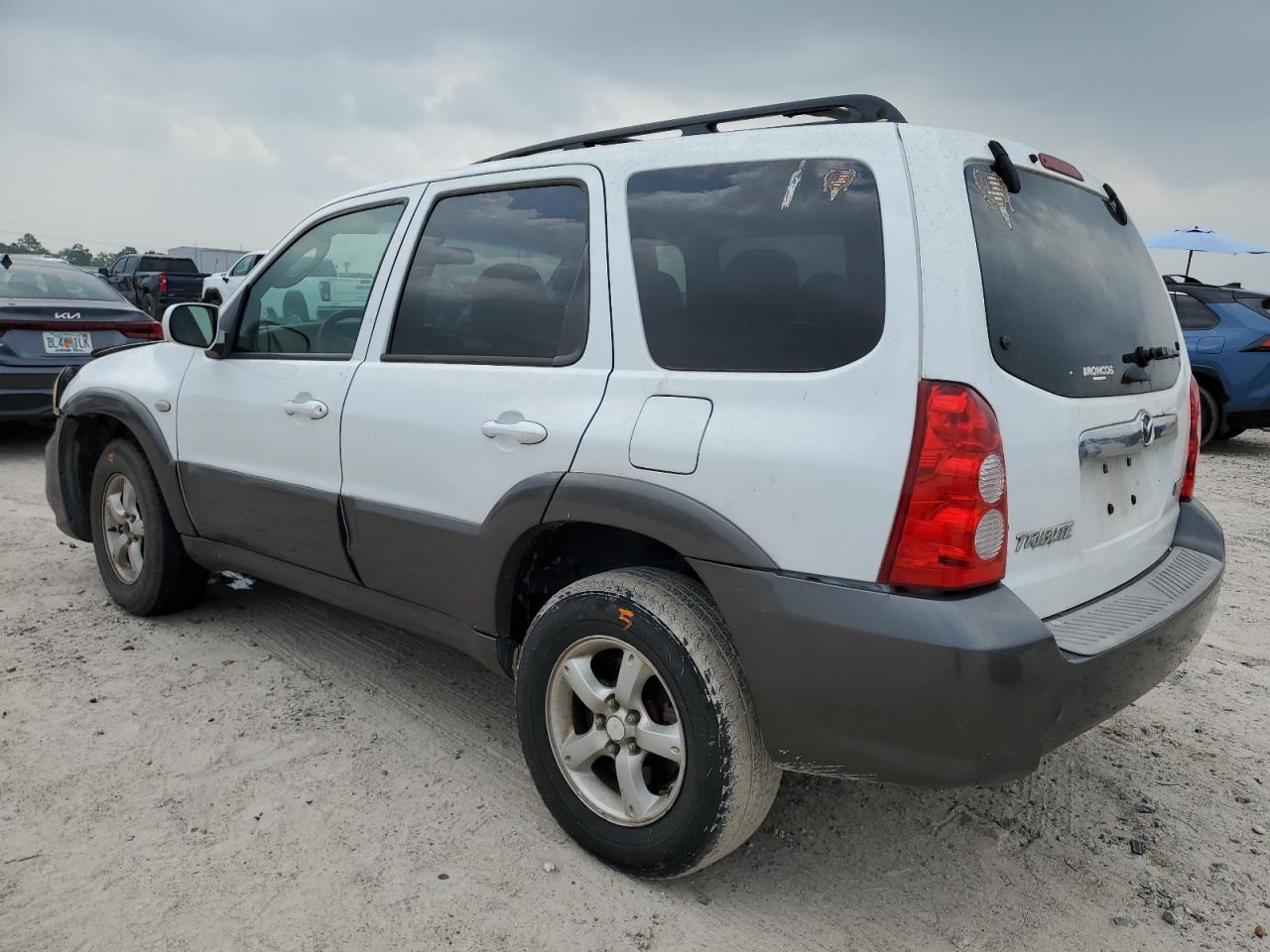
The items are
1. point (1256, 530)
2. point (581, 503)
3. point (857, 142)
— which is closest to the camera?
point (857, 142)

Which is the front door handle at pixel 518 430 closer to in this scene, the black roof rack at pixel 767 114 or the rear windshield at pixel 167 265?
the black roof rack at pixel 767 114

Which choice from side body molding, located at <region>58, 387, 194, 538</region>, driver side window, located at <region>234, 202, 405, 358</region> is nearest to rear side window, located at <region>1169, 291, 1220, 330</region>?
driver side window, located at <region>234, 202, 405, 358</region>

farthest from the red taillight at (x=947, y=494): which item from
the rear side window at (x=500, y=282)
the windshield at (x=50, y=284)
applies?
the windshield at (x=50, y=284)

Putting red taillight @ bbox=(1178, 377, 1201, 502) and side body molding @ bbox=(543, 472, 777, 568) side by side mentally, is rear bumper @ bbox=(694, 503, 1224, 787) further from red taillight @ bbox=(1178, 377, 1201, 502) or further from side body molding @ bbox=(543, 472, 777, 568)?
red taillight @ bbox=(1178, 377, 1201, 502)

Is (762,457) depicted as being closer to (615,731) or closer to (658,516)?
(658,516)

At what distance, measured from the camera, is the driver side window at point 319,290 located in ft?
10.3

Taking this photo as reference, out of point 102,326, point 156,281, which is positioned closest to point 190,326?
point 102,326

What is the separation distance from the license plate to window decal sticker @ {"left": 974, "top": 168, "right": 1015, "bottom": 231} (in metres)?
7.62

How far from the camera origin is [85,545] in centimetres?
524

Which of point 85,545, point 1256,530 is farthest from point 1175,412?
point 85,545

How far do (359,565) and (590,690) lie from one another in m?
1.10

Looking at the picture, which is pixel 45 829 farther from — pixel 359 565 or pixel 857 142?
pixel 857 142

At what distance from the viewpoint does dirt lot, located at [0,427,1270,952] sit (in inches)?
88.2

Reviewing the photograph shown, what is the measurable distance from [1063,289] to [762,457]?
2.84 ft
